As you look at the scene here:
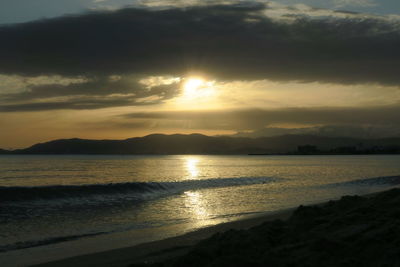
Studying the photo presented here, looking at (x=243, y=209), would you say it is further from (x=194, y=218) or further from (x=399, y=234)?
(x=399, y=234)

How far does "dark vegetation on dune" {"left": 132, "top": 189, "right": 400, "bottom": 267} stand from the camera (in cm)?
677

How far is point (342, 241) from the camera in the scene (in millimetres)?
7762

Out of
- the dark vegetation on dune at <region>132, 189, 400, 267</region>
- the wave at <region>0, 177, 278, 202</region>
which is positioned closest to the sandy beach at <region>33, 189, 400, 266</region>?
the dark vegetation on dune at <region>132, 189, 400, 267</region>

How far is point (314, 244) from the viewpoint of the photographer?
7.58m

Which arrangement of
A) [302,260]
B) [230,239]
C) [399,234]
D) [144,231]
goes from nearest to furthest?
[302,260] < [399,234] < [230,239] < [144,231]

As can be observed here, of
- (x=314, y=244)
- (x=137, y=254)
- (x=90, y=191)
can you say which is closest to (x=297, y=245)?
(x=314, y=244)

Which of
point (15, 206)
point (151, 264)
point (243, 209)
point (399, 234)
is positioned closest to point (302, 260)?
point (399, 234)

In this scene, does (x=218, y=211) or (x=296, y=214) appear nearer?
(x=296, y=214)

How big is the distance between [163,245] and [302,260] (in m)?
5.19

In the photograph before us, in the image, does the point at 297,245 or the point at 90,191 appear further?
the point at 90,191

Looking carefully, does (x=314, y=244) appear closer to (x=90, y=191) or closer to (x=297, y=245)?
(x=297, y=245)

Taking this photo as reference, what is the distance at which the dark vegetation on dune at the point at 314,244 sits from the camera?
6.77 metres

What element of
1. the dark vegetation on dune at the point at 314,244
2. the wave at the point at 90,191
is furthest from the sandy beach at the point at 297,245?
the wave at the point at 90,191

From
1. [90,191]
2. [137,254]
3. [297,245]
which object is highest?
[297,245]
